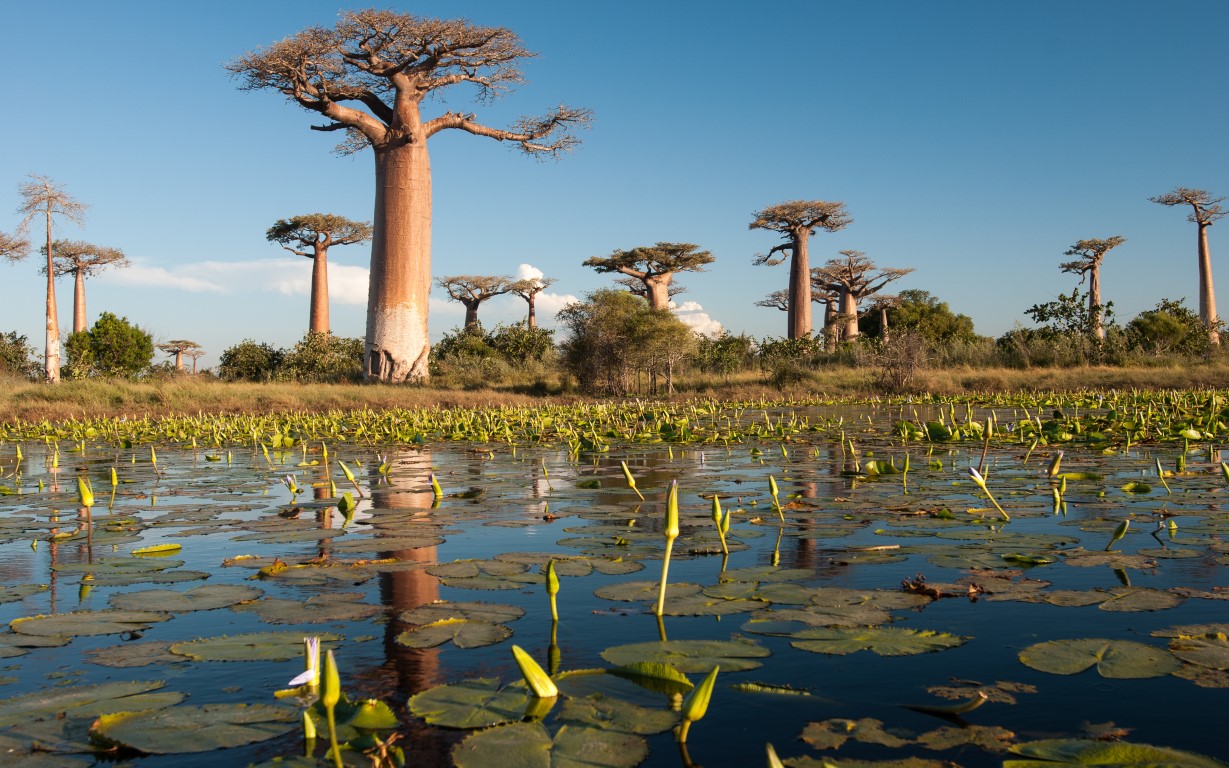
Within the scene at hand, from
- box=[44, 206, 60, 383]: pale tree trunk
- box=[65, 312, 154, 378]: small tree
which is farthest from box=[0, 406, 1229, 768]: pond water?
box=[65, 312, 154, 378]: small tree

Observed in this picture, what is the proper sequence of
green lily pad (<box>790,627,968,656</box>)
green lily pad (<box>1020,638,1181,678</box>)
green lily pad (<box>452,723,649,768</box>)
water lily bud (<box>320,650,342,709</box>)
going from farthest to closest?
green lily pad (<box>790,627,968,656</box>)
green lily pad (<box>1020,638,1181,678</box>)
green lily pad (<box>452,723,649,768</box>)
water lily bud (<box>320,650,342,709</box>)

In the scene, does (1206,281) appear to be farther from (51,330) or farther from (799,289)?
(51,330)

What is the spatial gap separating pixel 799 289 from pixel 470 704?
30562 mm

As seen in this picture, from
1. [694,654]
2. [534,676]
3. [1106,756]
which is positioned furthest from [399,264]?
[1106,756]

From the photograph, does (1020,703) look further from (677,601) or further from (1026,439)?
(1026,439)

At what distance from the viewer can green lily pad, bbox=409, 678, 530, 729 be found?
138 cm

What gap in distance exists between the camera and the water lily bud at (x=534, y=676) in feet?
4.18

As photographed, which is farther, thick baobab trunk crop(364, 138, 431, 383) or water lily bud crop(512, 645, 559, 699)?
thick baobab trunk crop(364, 138, 431, 383)

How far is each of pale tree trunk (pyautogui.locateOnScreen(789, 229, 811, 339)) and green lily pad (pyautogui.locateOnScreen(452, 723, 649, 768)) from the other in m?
29.9

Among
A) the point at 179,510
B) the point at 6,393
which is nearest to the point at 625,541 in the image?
the point at 179,510

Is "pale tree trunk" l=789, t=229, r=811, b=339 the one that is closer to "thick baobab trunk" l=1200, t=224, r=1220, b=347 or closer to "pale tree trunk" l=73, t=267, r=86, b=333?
"thick baobab trunk" l=1200, t=224, r=1220, b=347

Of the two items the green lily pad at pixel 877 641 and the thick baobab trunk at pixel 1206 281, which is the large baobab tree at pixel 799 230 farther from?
the green lily pad at pixel 877 641

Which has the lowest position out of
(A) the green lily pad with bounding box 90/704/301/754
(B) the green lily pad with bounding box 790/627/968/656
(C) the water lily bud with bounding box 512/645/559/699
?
(A) the green lily pad with bounding box 90/704/301/754

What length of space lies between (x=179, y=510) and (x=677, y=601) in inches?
107
